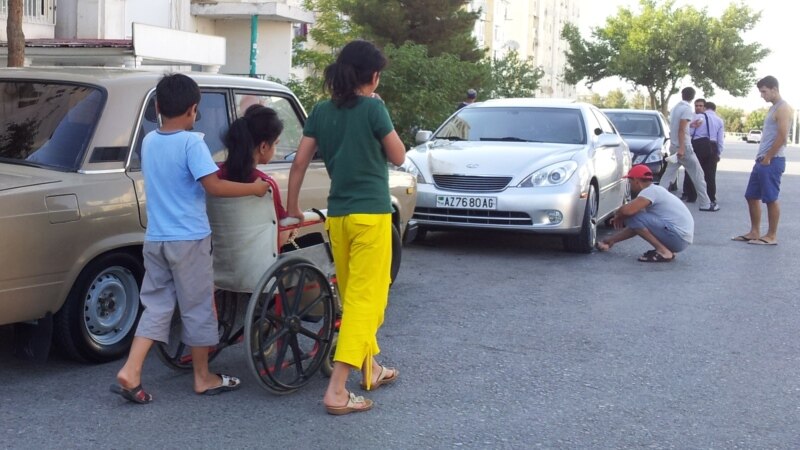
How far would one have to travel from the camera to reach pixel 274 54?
97.6 feet

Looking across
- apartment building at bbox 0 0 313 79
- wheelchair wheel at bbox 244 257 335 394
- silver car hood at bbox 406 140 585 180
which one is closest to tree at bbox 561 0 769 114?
apartment building at bbox 0 0 313 79

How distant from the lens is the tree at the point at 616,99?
105312mm

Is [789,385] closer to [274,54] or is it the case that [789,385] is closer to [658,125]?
[658,125]

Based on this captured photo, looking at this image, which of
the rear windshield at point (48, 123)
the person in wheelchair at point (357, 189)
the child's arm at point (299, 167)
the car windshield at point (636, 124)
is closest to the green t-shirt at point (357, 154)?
the person in wheelchair at point (357, 189)

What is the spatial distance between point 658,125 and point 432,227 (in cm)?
1144

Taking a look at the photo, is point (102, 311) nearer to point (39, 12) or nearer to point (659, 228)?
point (659, 228)

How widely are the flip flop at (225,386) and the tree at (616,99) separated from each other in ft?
337

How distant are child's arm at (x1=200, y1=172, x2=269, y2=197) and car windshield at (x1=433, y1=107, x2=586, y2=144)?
6.33 meters

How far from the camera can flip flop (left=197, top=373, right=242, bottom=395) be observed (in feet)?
16.3

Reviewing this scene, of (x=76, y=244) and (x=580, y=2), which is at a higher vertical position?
(x=580, y=2)

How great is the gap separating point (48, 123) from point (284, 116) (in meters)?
1.74

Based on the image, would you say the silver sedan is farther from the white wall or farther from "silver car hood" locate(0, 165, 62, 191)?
the white wall

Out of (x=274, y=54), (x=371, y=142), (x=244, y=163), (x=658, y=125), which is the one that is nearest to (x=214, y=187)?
(x=244, y=163)

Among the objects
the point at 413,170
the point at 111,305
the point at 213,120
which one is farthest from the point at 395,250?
the point at 413,170
